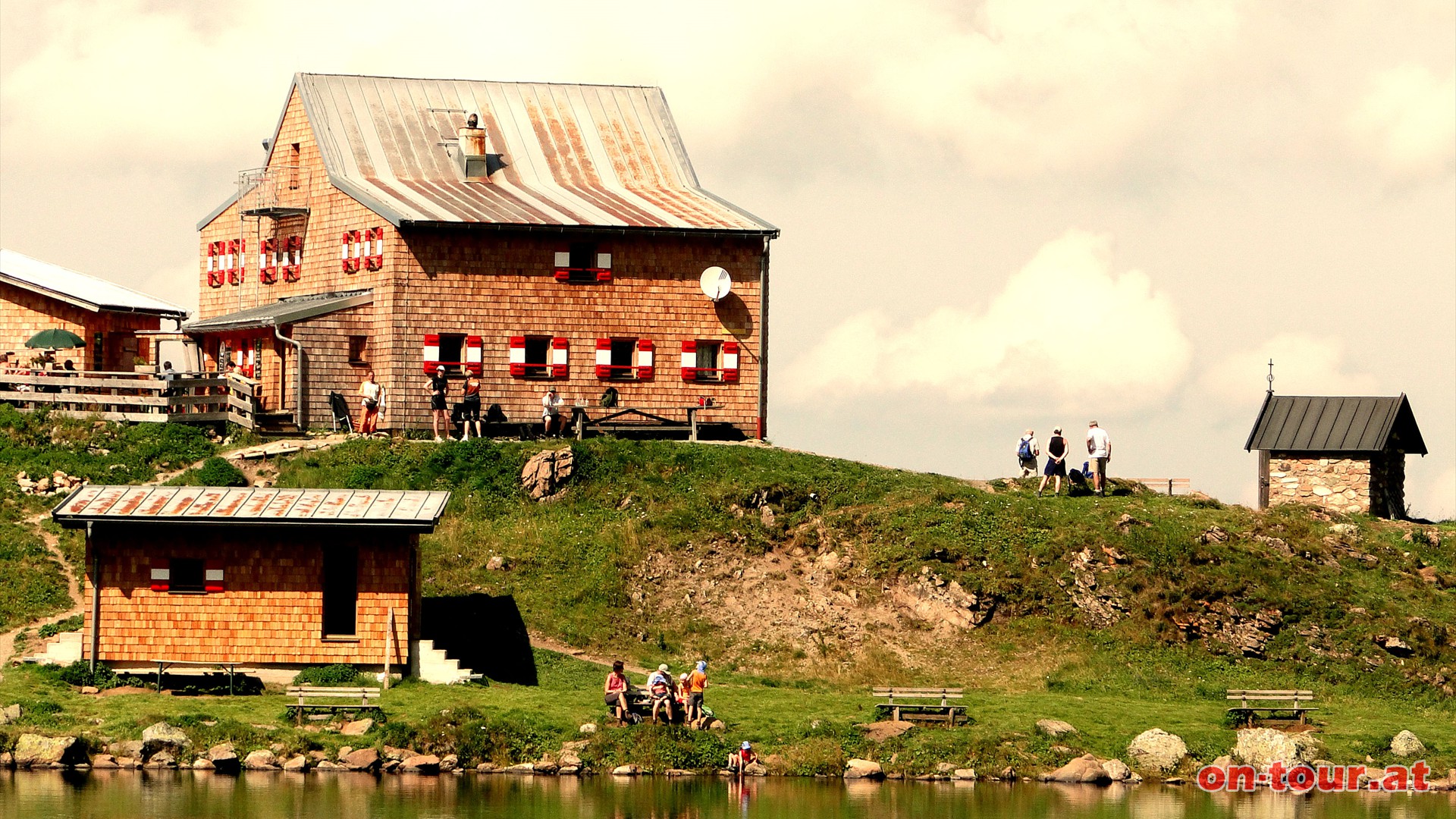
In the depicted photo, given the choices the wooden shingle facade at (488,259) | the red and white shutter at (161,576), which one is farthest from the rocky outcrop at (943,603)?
the red and white shutter at (161,576)

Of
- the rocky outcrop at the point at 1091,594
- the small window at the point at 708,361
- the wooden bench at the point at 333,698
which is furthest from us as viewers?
the small window at the point at 708,361

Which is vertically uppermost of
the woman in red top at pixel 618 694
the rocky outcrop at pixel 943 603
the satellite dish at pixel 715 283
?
the satellite dish at pixel 715 283

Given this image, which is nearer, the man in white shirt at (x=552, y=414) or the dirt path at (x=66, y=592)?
the dirt path at (x=66, y=592)

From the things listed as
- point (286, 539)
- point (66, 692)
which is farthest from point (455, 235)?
point (66, 692)

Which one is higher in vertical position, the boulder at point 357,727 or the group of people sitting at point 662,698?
the group of people sitting at point 662,698

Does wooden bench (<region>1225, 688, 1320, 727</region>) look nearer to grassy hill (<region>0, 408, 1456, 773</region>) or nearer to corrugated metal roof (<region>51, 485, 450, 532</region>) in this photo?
grassy hill (<region>0, 408, 1456, 773</region>)

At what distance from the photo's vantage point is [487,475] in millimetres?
52312

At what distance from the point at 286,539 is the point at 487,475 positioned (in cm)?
1097

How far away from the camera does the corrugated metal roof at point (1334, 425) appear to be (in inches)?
2227

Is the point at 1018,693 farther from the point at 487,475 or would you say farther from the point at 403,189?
the point at 403,189

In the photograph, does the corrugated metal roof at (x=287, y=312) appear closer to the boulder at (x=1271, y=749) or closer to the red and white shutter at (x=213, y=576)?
the red and white shutter at (x=213, y=576)

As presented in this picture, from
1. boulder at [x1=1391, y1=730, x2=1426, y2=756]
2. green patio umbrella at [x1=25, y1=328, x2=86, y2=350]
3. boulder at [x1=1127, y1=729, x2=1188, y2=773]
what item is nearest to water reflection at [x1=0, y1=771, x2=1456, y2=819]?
boulder at [x1=1127, y1=729, x2=1188, y2=773]

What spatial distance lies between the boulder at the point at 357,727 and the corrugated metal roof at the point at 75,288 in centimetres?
2710

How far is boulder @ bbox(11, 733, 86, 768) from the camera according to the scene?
36250 millimetres
